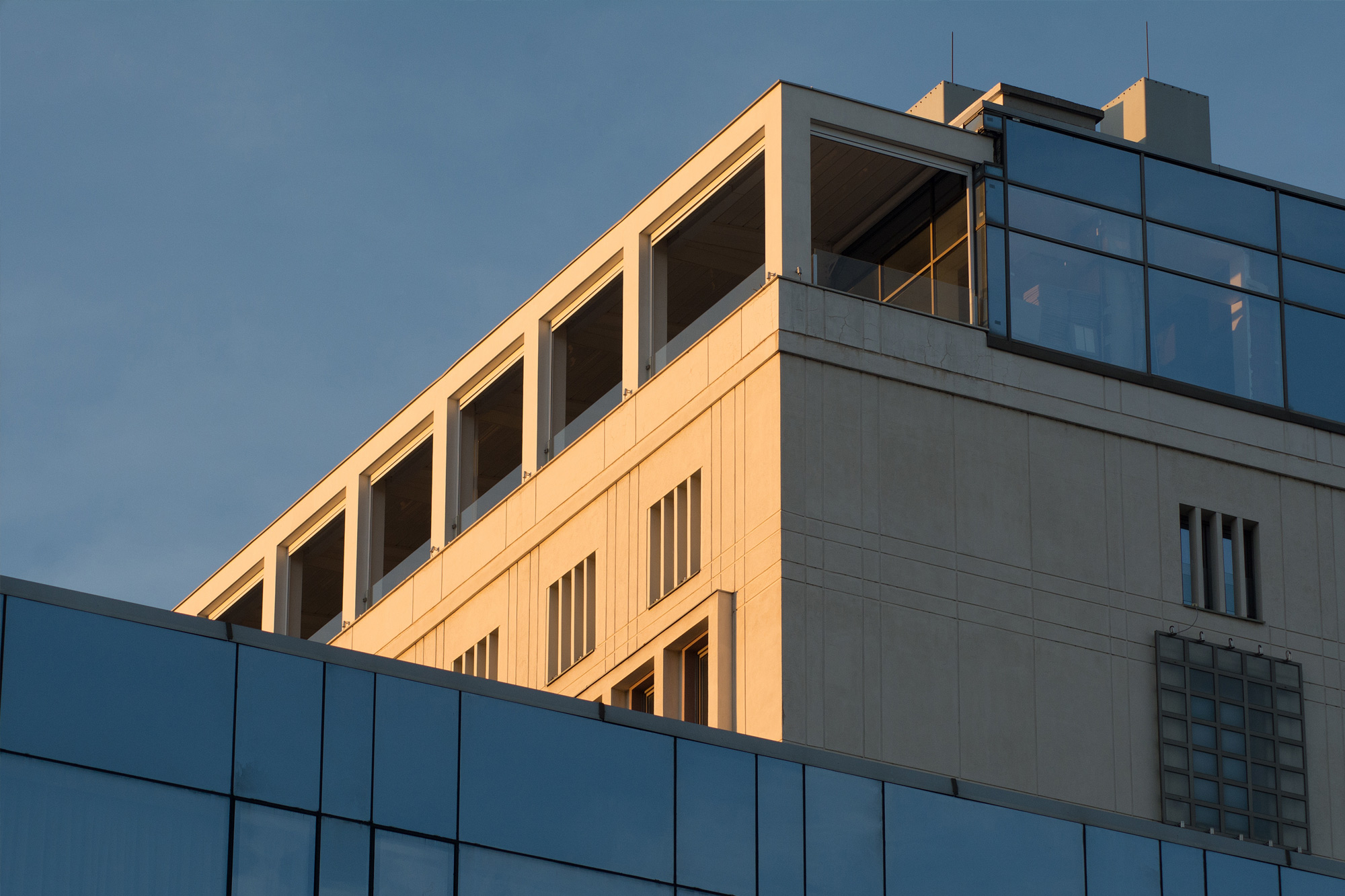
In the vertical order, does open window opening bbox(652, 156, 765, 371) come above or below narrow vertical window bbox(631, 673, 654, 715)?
above

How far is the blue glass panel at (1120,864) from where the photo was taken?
135 ft

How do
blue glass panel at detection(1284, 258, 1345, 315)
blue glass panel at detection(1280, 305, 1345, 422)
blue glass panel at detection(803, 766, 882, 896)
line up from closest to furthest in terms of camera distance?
blue glass panel at detection(803, 766, 882, 896)
blue glass panel at detection(1280, 305, 1345, 422)
blue glass panel at detection(1284, 258, 1345, 315)

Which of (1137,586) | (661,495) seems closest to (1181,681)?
(1137,586)

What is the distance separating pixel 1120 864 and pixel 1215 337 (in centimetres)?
1778

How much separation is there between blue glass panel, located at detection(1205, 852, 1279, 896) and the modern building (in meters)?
7.54

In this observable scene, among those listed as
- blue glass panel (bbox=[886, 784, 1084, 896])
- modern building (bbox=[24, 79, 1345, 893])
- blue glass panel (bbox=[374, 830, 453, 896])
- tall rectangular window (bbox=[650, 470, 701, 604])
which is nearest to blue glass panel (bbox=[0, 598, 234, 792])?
blue glass panel (bbox=[374, 830, 453, 896])

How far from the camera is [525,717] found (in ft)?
120

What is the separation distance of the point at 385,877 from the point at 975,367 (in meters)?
22.1

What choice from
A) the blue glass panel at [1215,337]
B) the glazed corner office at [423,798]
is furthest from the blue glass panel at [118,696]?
the blue glass panel at [1215,337]

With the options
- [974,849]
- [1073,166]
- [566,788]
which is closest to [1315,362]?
[1073,166]

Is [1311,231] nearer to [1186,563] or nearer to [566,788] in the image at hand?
[1186,563]

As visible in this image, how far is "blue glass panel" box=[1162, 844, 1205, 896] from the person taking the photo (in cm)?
4150

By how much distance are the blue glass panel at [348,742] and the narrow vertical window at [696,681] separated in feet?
56.0

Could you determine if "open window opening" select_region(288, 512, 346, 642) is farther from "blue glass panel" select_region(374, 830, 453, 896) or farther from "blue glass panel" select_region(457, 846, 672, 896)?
"blue glass panel" select_region(374, 830, 453, 896)
